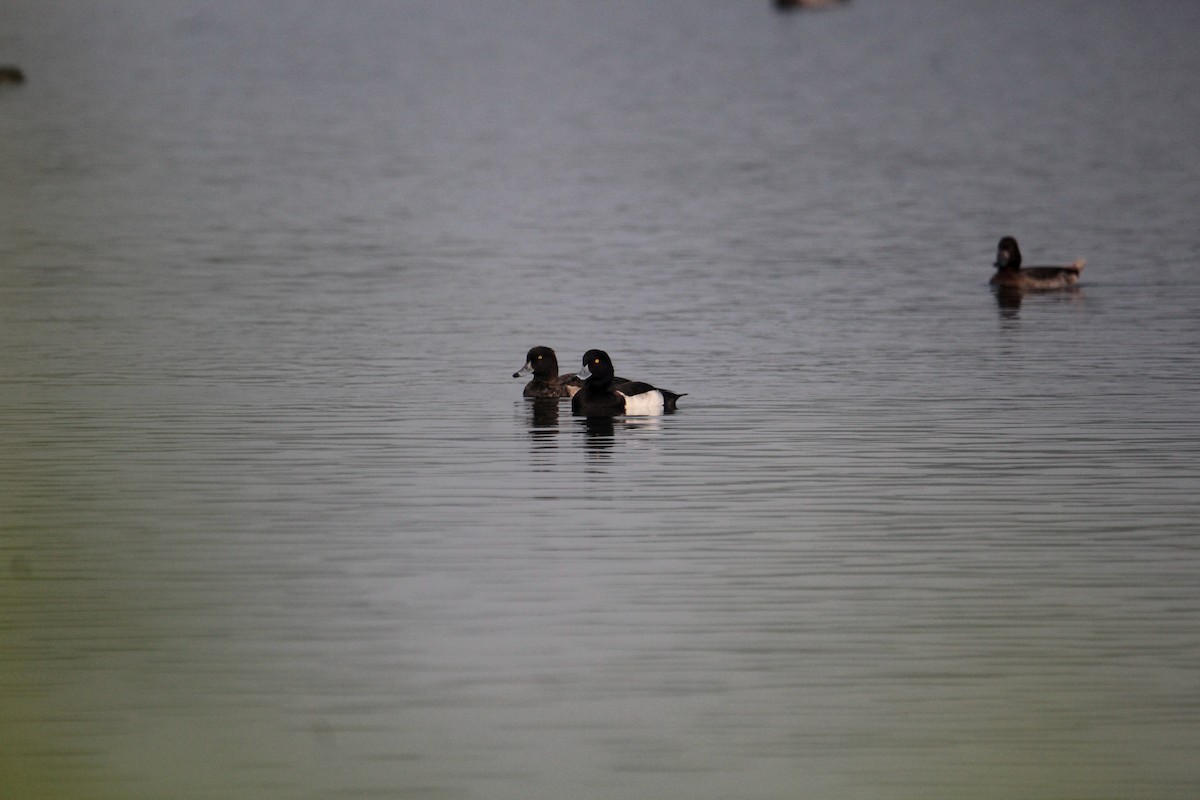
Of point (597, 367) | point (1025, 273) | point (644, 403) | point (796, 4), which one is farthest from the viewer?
point (796, 4)

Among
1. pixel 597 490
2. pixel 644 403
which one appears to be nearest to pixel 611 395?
pixel 644 403

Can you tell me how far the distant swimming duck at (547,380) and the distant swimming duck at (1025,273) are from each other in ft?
33.2

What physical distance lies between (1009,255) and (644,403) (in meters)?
11.3

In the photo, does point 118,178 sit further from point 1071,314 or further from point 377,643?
point 377,643

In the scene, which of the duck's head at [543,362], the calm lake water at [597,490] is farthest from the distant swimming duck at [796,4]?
the duck's head at [543,362]

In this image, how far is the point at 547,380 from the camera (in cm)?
2216

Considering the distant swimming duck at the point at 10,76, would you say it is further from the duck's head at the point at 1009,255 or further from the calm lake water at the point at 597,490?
the duck's head at the point at 1009,255

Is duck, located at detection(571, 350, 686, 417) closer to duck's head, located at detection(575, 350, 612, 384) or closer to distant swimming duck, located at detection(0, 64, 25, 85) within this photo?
duck's head, located at detection(575, 350, 612, 384)

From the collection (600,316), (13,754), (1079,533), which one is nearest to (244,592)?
(13,754)

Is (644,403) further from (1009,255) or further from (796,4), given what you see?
(796,4)

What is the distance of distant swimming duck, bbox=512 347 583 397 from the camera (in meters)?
22.1

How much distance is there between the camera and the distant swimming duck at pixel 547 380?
72.6ft

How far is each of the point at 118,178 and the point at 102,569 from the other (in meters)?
33.4

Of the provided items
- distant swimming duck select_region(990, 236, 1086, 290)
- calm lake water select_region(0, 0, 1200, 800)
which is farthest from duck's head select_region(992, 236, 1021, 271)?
calm lake water select_region(0, 0, 1200, 800)
